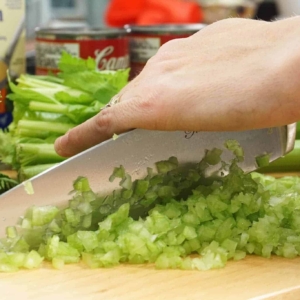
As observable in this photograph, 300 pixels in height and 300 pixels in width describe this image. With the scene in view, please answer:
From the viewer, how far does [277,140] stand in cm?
119

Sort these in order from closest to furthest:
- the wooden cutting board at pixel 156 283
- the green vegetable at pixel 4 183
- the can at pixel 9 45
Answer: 1. the wooden cutting board at pixel 156 283
2. the green vegetable at pixel 4 183
3. the can at pixel 9 45

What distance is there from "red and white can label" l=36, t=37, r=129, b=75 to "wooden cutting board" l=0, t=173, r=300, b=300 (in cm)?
95

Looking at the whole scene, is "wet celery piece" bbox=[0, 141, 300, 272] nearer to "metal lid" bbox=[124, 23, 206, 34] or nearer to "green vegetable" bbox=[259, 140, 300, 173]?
"green vegetable" bbox=[259, 140, 300, 173]

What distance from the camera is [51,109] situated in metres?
1.57

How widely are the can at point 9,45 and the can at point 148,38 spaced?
15.7 inches

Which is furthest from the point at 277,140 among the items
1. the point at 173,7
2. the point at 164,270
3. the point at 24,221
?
the point at 173,7

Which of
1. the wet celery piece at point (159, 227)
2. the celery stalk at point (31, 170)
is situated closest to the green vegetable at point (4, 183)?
the celery stalk at point (31, 170)

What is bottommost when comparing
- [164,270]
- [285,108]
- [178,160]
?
[164,270]

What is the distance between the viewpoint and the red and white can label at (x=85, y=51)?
1.83m

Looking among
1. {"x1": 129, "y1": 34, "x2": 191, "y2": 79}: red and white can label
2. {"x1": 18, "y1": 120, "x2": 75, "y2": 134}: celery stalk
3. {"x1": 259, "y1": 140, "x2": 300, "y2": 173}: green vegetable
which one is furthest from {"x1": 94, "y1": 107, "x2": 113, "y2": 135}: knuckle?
{"x1": 129, "y1": 34, "x2": 191, "y2": 79}: red and white can label

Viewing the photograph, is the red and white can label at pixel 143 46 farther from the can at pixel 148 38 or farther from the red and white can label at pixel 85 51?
the red and white can label at pixel 85 51

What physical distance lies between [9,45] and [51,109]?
30 cm

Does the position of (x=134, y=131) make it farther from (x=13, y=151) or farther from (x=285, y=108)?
(x=13, y=151)

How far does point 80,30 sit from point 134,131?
86cm
